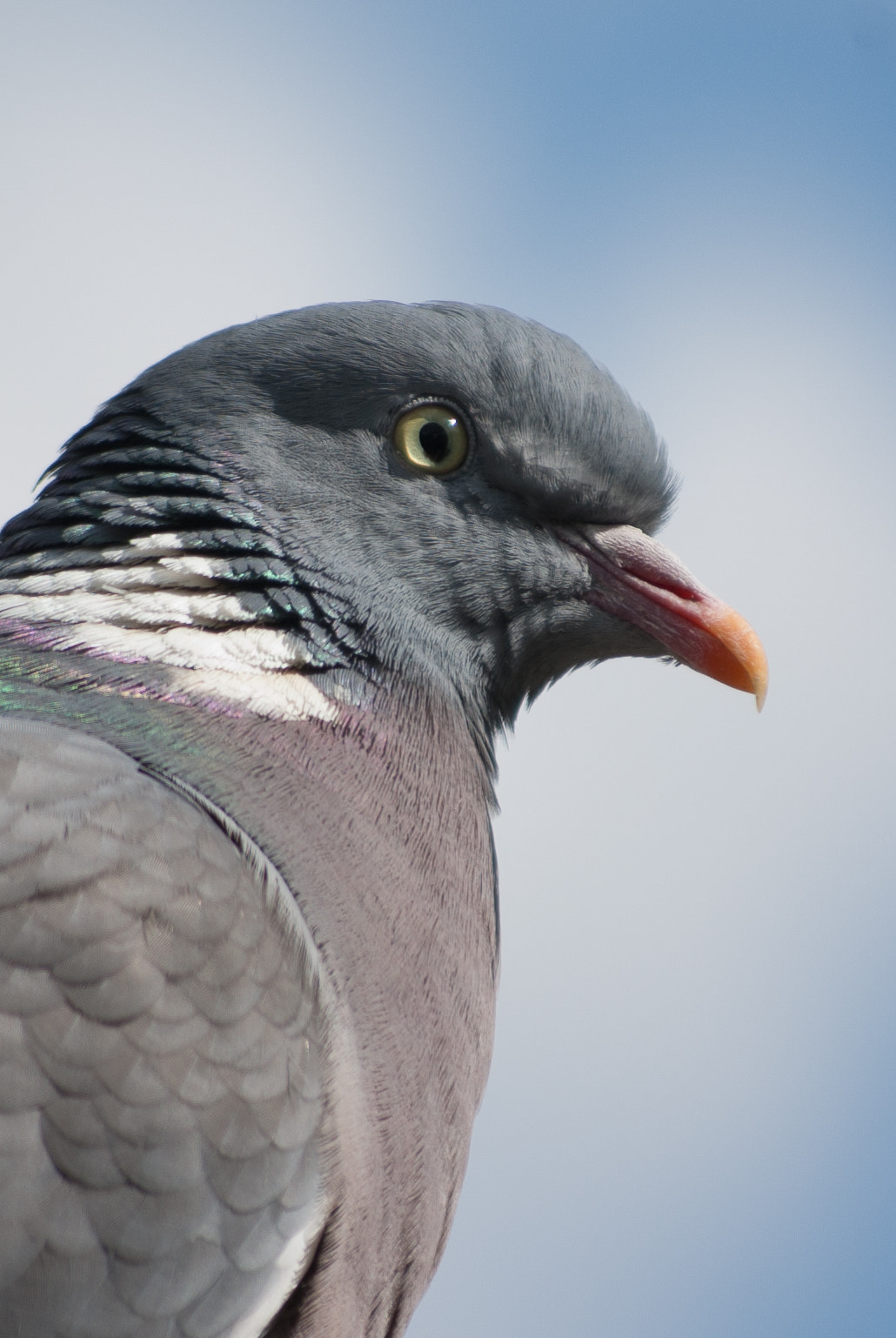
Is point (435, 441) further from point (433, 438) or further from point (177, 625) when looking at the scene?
point (177, 625)

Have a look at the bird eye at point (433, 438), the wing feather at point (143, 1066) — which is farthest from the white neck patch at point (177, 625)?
the bird eye at point (433, 438)

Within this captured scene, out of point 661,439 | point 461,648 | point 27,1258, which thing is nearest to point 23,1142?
point 27,1258

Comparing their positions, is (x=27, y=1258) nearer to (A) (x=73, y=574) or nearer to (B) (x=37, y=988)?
(B) (x=37, y=988)

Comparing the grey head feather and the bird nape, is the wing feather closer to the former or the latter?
the bird nape

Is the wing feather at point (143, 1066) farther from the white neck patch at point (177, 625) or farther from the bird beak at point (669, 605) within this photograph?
the bird beak at point (669, 605)

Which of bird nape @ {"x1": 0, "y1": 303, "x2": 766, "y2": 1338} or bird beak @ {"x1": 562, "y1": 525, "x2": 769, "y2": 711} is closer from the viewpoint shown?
bird nape @ {"x1": 0, "y1": 303, "x2": 766, "y2": 1338}

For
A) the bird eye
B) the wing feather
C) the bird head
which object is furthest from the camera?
the bird eye

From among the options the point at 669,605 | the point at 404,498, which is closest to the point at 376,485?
the point at 404,498

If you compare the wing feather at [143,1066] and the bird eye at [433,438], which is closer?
the wing feather at [143,1066]

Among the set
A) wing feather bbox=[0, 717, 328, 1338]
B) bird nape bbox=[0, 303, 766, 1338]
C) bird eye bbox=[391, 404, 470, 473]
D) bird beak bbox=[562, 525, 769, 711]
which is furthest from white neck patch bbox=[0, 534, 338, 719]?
bird beak bbox=[562, 525, 769, 711]
